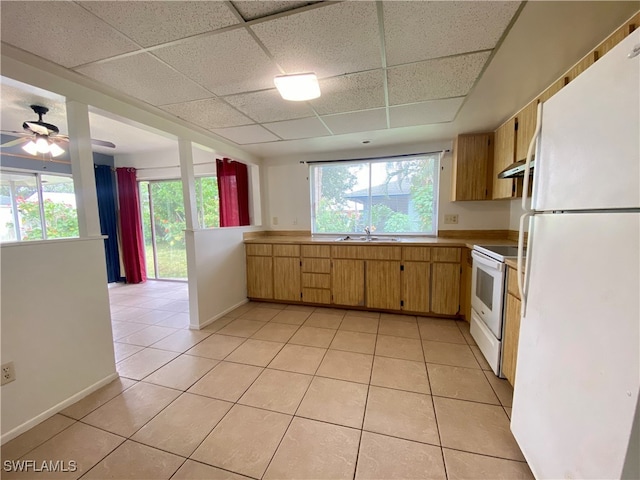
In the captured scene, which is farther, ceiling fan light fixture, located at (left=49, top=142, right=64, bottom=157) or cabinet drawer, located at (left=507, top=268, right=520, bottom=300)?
ceiling fan light fixture, located at (left=49, top=142, right=64, bottom=157)

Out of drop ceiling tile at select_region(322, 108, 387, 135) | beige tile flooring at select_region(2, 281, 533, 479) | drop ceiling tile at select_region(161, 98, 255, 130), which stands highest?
drop ceiling tile at select_region(322, 108, 387, 135)

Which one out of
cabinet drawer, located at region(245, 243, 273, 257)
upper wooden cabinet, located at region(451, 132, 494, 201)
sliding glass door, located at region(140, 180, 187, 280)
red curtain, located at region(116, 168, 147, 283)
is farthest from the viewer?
sliding glass door, located at region(140, 180, 187, 280)

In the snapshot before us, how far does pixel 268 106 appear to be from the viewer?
214cm

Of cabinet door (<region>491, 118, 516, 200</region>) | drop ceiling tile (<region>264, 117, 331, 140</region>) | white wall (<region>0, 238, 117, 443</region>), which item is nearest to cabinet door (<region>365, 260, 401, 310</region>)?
cabinet door (<region>491, 118, 516, 200</region>)

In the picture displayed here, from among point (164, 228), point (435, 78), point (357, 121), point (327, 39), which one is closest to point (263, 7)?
point (327, 39)

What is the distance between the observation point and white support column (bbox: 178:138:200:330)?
2.62m

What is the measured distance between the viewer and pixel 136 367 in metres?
2.08

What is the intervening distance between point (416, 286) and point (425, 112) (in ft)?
5.96

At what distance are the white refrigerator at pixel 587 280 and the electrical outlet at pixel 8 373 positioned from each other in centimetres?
265

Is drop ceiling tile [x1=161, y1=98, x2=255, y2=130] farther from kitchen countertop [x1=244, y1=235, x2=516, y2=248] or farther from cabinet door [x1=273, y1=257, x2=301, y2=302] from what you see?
cabinet door [x1=273, y1=257, x2=301, y2=302]

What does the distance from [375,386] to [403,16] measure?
219cm

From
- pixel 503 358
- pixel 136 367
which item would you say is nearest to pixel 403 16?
pixel 503 358

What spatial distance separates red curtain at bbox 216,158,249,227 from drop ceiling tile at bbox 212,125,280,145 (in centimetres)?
74

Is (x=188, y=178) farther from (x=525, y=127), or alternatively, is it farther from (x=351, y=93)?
(x=525, y=127)
